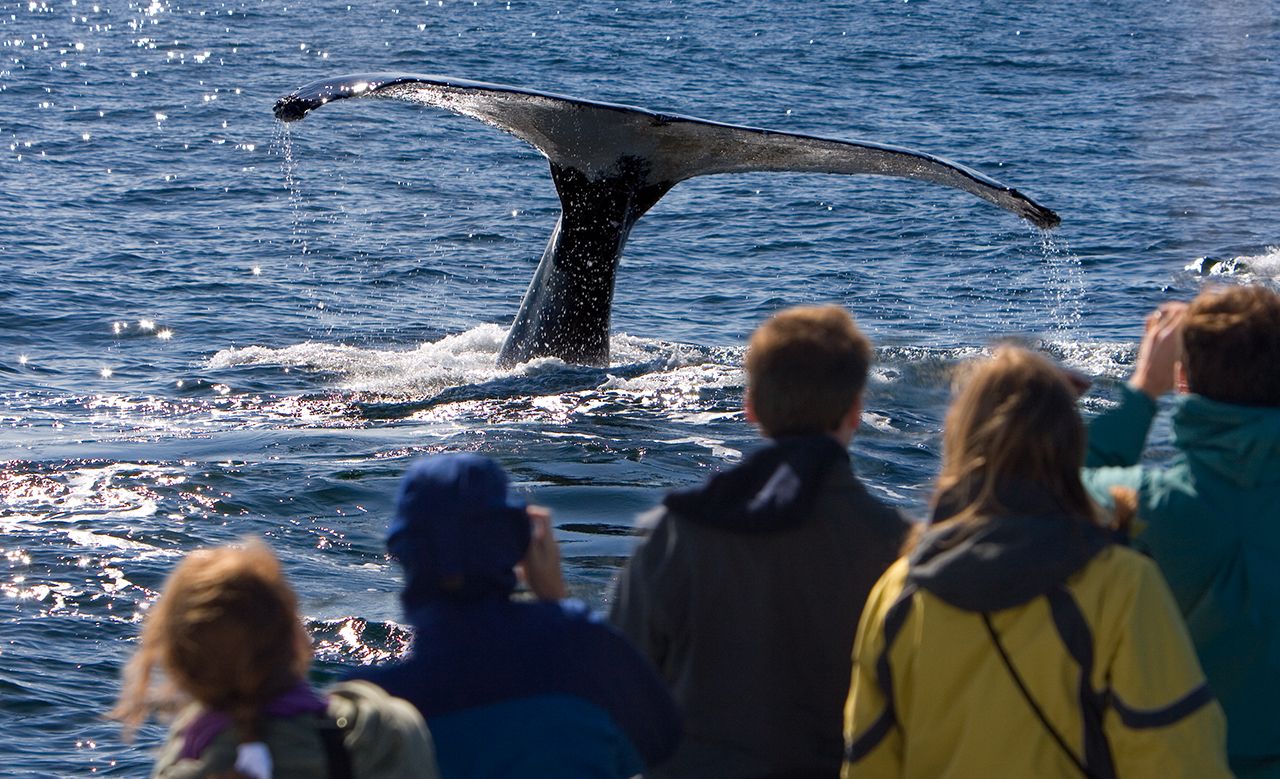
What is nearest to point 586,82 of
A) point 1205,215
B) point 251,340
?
point 1205,215

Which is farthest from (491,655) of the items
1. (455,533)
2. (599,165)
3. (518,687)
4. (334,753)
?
(599,165)

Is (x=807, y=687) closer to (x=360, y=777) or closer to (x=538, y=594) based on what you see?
(x=538, y=594)

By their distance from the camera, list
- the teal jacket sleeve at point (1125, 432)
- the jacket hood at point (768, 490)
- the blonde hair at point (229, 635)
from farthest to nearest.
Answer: the teal jacket sleeve at point (1125, 432), the jacket hood at point (768, 490), the blonde hair at point (229, 635)

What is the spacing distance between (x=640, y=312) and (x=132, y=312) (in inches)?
185

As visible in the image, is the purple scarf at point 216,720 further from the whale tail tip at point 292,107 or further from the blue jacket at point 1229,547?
the whale tail tip at point 292,107

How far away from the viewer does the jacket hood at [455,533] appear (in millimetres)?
2262

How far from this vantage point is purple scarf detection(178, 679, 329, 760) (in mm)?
2008

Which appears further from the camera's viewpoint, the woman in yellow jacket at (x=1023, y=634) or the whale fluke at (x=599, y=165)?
the whale fluke at (x=599, y=165)

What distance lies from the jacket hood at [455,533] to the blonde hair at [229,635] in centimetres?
27

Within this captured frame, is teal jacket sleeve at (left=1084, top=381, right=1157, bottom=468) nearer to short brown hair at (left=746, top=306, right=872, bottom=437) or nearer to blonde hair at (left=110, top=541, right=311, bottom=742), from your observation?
short brown hair at (left=746, top=306, right=872, bottom=437)

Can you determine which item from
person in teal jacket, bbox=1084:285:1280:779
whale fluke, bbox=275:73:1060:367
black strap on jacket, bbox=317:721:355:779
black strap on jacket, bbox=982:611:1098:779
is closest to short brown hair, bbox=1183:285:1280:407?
person in teal jacket, bbox=1084:285:1280:779

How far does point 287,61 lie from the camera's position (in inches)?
1253

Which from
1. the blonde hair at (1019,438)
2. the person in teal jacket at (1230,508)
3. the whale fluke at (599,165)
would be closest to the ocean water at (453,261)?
the whale fluke at (599,165)

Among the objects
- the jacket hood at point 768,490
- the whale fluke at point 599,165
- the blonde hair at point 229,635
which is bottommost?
the blonde hair at point 229,635
